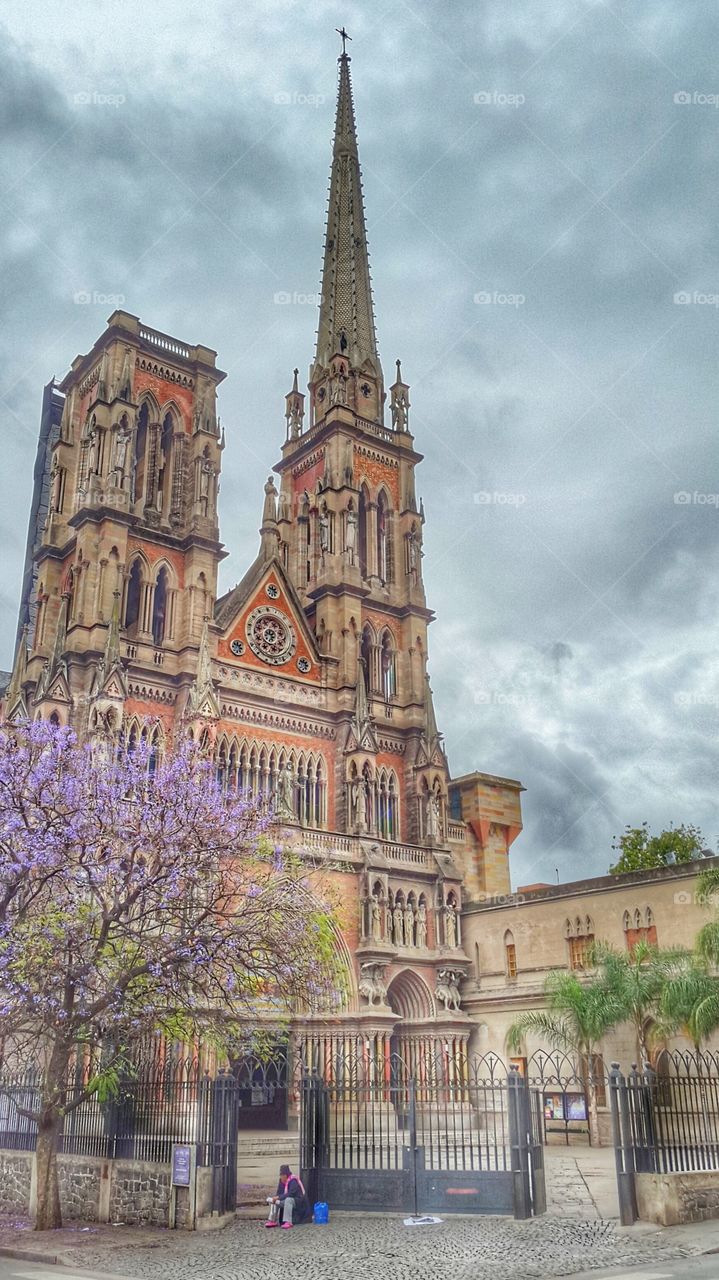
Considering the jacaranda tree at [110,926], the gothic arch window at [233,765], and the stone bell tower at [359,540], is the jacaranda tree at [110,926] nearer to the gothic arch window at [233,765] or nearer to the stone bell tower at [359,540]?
the gothic arch window at [233,765]

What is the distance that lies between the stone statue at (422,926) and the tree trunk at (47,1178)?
25.5 m

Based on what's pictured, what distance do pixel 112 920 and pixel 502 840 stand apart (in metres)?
36.2

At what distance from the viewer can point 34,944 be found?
1658cm

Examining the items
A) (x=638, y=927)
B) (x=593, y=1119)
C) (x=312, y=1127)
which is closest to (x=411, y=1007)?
(x=638, y=927)

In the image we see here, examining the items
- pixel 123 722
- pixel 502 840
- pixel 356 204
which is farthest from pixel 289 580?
pixel 356 204

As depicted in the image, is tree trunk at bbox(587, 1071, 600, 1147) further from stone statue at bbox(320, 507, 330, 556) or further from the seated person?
stone statue at bbox(320, 507, 330, 556)

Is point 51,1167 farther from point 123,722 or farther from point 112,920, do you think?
point 123,722

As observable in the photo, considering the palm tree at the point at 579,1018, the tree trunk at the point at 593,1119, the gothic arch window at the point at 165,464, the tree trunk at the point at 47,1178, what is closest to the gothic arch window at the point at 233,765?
the gothic arch window at the point at 165,464

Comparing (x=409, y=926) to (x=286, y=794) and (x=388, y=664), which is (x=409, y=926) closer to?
(x=286, y=794)

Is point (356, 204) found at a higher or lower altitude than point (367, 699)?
higher

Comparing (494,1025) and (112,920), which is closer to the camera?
(112,920)

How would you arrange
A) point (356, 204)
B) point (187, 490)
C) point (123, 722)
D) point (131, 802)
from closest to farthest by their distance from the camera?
1. point (131, 802)
2. point (123, 722)
3. point (187, 490)
4. point (356, 204)

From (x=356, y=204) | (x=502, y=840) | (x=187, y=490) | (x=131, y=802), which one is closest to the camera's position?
(x=131, y=802)

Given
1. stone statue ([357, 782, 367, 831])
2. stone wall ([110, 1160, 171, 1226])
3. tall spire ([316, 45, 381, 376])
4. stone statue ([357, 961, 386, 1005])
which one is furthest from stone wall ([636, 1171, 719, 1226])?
tall spire ([316, 45, 381, 376])
